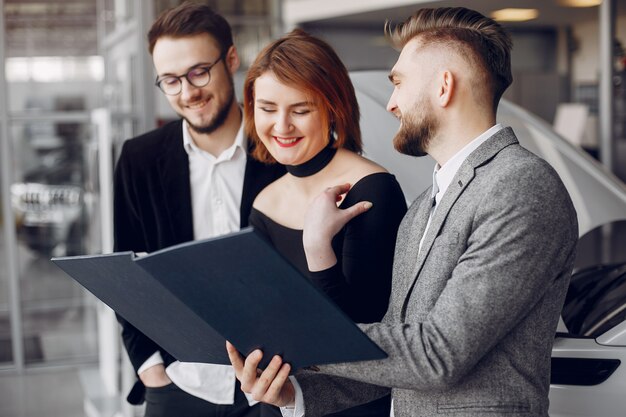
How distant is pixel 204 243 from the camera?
1130 mm

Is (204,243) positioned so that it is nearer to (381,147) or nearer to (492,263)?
(492,263)

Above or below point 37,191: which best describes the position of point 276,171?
above

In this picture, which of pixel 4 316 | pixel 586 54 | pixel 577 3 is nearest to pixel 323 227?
pixel 4 316

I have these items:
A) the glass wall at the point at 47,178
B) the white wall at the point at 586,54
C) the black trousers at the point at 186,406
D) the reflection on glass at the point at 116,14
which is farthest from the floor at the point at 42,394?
the white wall at the point at 586,54

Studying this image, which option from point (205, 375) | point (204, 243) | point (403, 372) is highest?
point (204, 243)

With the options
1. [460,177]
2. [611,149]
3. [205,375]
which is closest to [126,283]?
[460,177]

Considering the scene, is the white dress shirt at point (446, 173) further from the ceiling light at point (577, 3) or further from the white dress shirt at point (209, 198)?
the ceiling light at point (577, 3)

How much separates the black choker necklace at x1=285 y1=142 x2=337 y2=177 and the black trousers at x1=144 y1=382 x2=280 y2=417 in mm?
649

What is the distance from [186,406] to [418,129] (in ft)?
3.58

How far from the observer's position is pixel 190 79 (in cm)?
207

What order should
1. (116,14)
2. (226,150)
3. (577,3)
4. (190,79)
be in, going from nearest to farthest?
(190,79) < (226,150) < (116,14) < (577,3)

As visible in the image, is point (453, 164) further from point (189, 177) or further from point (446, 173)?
point (189, 177)

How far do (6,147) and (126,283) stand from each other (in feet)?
15.0

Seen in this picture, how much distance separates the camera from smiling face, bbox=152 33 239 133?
2.07 m
